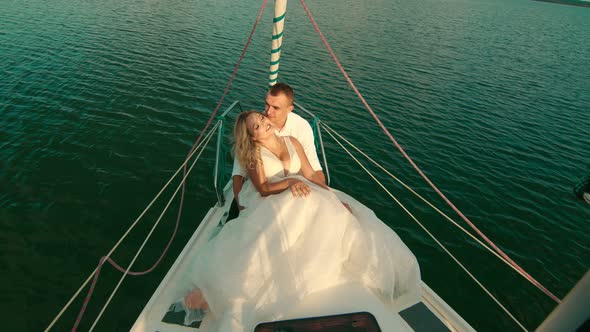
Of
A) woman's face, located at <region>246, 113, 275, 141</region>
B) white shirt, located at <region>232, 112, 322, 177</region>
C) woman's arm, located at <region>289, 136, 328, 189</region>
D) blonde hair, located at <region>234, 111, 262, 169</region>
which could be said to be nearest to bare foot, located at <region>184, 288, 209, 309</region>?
blonde hair, located at <region>234, 111, 262, 169</region>

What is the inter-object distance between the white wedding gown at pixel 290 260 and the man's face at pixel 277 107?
56.8 inches

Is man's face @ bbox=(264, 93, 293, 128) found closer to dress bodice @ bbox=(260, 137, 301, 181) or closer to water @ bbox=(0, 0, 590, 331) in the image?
dress bodice @ bbox=(260, 137, 301, 181)

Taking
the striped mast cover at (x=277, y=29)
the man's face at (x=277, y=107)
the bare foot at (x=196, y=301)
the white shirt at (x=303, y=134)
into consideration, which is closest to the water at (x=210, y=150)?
the bare foot at (x=196, y=301)

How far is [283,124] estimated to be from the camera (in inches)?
171

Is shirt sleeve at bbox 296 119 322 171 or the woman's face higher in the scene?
the woman's face

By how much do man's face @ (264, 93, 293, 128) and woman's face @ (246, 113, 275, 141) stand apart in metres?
0.49

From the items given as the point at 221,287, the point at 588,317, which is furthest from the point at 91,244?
the point at 588,317

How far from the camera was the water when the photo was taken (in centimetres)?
539

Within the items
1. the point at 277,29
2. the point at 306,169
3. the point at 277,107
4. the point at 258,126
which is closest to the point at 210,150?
the point at 277,29

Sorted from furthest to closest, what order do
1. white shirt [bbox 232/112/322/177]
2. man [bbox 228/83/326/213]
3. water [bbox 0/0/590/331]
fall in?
water [bbox 0/0/590/331], white shirt [bbox 232/112/322/177], man [bbox 228/83/326/213]

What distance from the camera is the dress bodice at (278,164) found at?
362 cm

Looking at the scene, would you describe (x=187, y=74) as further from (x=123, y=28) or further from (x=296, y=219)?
(x=296, y=219)

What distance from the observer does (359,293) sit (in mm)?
2672

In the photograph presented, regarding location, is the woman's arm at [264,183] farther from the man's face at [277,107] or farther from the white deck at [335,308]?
the white deck at [335,308]
